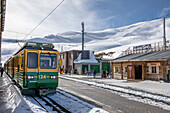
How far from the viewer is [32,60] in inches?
420

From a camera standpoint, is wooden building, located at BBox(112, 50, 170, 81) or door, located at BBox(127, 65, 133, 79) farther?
door, located at BBox(127, 65, 133, 79)

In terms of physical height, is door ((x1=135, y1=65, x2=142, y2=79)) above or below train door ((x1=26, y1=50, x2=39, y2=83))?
below


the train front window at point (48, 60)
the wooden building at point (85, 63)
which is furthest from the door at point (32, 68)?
the wooden building at point (85, 63)

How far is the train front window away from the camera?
1092 cm

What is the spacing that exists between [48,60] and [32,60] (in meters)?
1.01

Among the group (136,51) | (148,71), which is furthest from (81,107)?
(136,51)

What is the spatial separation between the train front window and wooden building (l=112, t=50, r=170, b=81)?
13.8m

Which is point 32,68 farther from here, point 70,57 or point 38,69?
point 70,57

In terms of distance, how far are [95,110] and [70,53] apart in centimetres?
3858

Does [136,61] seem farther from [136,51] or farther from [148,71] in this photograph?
[136,51]

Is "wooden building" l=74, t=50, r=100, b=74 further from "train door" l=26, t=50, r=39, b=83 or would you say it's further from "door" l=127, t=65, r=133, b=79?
"train door" l=26, t=50, r=39, b=83

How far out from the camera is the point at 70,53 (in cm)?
4597

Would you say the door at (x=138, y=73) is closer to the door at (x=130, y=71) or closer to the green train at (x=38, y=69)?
the door at (x=130, y=71)

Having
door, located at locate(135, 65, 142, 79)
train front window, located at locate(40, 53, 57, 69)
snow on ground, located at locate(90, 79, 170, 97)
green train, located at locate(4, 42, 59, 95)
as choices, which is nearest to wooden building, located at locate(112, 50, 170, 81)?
door, located at locate(135, 65, 142, 79)
